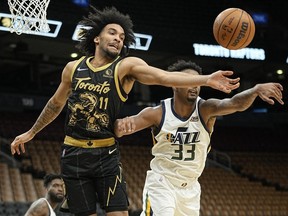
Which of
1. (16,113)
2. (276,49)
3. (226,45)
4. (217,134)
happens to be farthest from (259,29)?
(226,45)

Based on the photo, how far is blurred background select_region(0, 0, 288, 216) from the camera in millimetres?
12992

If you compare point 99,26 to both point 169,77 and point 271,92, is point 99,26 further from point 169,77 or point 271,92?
point 271,92

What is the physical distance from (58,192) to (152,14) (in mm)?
9497

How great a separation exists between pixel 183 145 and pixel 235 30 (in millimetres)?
1176

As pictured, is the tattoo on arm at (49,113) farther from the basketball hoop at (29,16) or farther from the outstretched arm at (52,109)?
the basketball hoop at (29,16)

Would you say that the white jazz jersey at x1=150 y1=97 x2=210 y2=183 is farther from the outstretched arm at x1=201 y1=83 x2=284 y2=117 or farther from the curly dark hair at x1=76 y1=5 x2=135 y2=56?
the curly dark hair at x1=76 y1=5 x2=135 y2=56

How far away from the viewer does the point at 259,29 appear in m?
16.8

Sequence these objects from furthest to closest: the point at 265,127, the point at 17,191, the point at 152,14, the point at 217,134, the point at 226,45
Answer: the point at 265,127
the point at 217,134
the point at 152,14
the point at 17,191
the point at 226,45

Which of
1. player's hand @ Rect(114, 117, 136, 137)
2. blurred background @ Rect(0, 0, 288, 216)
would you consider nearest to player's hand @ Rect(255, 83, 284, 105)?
player's hand @ Rect(114, 117, 136, 137)

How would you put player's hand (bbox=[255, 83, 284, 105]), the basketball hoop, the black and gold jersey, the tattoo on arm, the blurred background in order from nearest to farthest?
player's hand (bbox=[255, 83, 284, 105]) < the black and gold jersey < the tattoo on arm < the basketball hoop < the blurred background

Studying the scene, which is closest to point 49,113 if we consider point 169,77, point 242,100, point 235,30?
point 169,77

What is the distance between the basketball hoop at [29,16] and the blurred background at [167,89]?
5.90 meters

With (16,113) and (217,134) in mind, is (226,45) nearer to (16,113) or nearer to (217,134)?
(16,113)

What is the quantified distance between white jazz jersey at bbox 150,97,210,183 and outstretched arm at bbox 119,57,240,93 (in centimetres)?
93
